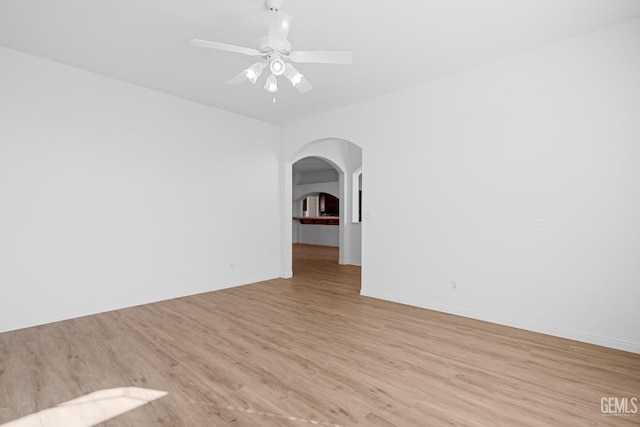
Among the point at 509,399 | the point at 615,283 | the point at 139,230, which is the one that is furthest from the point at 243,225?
the point at 615,283

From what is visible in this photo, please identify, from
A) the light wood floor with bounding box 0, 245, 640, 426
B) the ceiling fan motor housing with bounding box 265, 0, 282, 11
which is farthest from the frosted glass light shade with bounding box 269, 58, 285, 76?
the light wood floor with bounding box 0, 245, 640, 426

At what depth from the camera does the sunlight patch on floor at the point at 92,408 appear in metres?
1.78

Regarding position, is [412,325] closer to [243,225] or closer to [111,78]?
[243,225]

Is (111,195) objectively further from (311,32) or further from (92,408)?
(311,32)

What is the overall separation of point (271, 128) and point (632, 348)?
5.38m

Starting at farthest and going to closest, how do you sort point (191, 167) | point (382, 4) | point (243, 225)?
point (243, 225) → point (191, 167) → point (382, 4)

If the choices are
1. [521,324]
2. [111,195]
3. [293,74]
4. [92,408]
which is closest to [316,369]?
[92,408]

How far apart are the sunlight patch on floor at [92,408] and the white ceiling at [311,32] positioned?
282cm

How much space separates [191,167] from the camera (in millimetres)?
4547

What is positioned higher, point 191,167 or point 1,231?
point 191,167

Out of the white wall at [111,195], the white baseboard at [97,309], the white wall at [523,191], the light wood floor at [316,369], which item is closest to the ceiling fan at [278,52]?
the white wall at [523,191]

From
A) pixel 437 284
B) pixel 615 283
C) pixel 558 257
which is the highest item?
pixel 558 257

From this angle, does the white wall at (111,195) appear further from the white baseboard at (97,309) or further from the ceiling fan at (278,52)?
the ceiling fan at (278,52)

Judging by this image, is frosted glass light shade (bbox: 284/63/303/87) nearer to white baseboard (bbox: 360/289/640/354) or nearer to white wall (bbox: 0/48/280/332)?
white wall (bbox: 0/48/280/332)
